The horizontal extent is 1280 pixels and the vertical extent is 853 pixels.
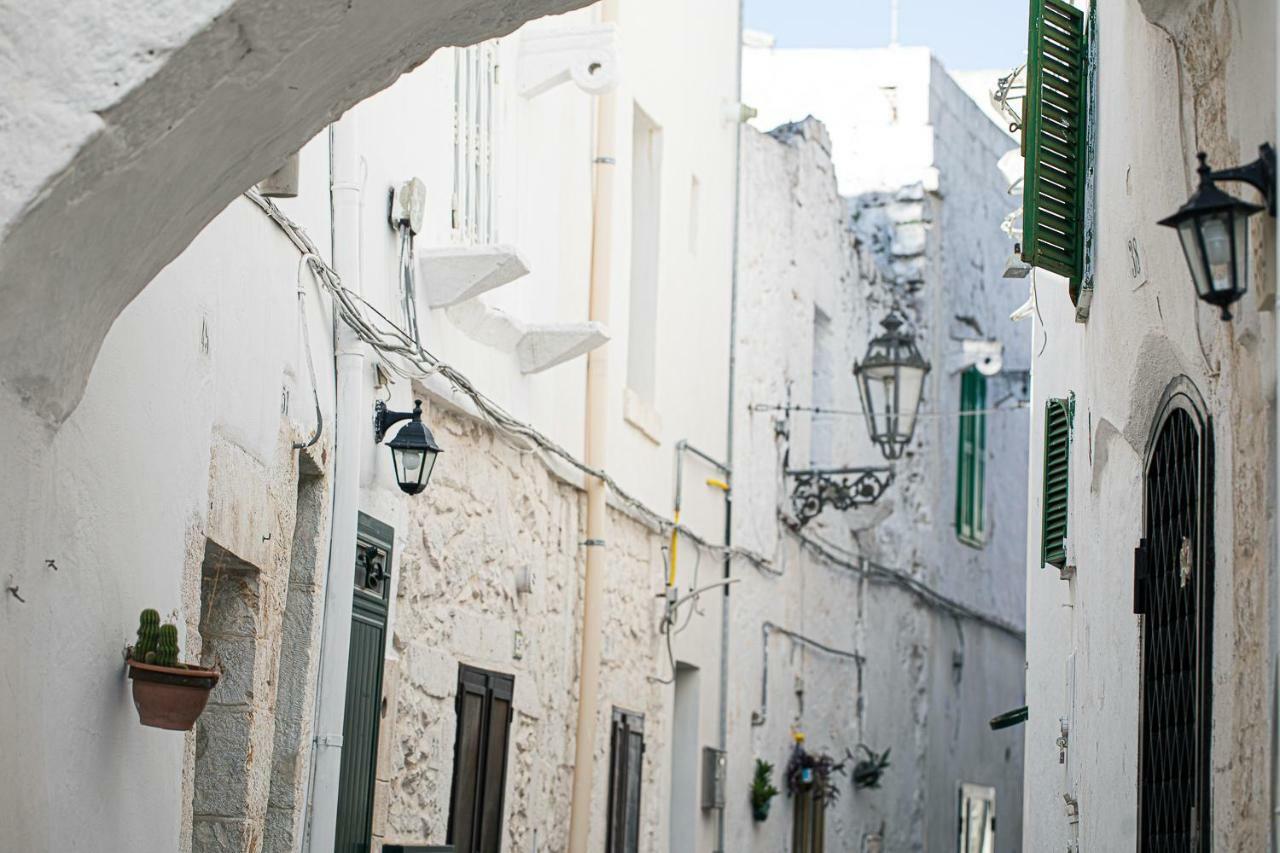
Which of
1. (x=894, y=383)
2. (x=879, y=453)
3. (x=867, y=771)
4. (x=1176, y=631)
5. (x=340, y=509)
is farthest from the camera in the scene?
(x=879, y=453)

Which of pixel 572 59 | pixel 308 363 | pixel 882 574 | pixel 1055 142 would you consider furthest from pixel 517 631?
pixel 882 574

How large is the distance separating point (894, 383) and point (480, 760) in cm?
460

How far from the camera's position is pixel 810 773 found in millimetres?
14477

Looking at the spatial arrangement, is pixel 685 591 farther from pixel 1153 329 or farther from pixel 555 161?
pixel 1153 329

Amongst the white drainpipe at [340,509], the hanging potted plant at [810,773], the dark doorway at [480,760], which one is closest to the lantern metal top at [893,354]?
the hanging potted plant at [810,773]

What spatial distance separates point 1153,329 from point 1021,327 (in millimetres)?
15877

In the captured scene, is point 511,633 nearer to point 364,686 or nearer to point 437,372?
point 437,372

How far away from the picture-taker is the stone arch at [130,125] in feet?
11.8

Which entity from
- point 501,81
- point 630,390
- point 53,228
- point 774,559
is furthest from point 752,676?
point 53,228

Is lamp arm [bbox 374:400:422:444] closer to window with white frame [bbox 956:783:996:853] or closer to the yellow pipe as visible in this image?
the yellow pipe

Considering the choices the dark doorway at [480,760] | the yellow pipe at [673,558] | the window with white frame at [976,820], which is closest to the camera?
the dark doorway at [480,760]

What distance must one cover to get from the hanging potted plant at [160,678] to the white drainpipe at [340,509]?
1910mm

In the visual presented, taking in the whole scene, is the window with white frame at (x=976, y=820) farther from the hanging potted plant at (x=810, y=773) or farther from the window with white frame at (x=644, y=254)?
the window with white frame at (x=644, y=254)

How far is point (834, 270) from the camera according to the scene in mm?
15992
